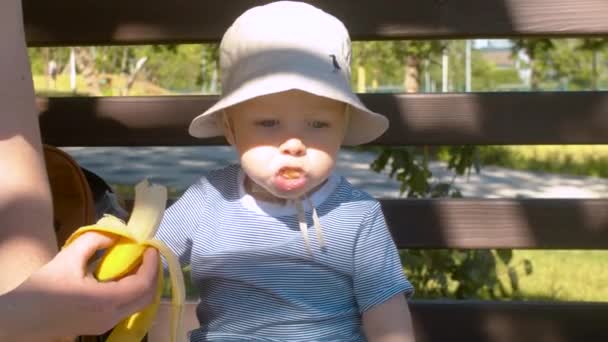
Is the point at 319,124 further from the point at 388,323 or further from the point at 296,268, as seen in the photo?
the point at 388,323

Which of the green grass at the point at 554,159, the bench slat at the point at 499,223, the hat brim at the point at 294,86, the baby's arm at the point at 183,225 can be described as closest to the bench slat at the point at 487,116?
the bench slat at the point at 499,223

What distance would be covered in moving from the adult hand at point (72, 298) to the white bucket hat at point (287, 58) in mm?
557

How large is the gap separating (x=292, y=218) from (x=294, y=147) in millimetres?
181

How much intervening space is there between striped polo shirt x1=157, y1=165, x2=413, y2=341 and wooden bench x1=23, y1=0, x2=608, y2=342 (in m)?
1.06

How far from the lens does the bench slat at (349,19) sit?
3.11m

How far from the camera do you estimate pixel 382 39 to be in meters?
3.16

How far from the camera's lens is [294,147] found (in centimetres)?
197

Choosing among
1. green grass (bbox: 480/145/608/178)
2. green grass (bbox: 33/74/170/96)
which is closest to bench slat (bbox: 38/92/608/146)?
green grass (bbox: 480/145/608/178)

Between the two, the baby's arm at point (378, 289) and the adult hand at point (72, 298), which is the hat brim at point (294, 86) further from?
the adult hand at point (72, 298)

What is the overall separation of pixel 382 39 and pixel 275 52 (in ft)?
3.80

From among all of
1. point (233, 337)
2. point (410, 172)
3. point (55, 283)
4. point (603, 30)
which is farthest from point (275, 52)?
point (410, 172)

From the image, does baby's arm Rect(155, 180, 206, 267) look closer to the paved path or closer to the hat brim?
the hat brim

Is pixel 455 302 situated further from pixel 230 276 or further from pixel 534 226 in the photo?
pixel 230 276

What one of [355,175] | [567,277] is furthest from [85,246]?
[355,175]
